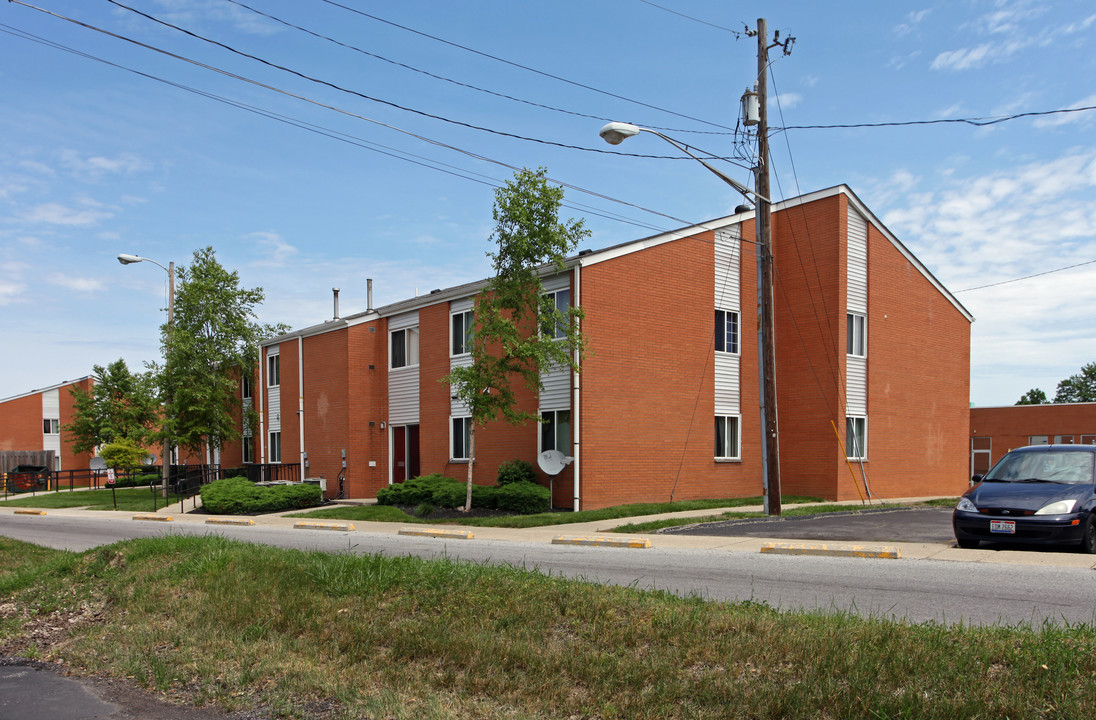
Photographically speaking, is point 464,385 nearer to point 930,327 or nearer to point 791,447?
point 791,447

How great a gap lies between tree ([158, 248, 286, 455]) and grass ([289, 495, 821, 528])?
12.3m

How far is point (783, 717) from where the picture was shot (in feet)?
16.4

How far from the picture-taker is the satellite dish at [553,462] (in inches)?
883

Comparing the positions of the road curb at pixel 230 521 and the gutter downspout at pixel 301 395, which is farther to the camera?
the gutter downspout at pixel 301 395

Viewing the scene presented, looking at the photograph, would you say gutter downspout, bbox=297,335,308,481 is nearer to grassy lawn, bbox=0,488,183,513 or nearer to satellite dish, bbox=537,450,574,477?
grassy lawn, bbox=0,488,183,513

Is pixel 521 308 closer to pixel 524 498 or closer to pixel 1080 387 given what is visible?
pixel 524 498

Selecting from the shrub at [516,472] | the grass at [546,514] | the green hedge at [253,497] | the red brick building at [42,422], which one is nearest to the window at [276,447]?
the green hedge at [253,497]

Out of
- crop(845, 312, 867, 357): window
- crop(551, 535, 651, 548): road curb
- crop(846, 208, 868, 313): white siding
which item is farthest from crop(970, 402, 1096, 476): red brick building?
crop(551, 535, 651, 548): road curb

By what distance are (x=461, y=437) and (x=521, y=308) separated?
6.84 meters

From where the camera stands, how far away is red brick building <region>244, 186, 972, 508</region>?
23.5 m

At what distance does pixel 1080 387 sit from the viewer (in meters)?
101

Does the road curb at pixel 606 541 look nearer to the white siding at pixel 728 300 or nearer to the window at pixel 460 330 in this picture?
the white siding at pixel 728 300

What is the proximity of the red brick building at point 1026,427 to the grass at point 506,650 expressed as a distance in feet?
149

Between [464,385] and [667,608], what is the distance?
15.6 metres
